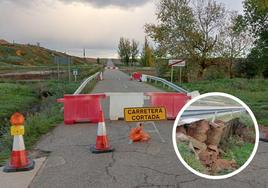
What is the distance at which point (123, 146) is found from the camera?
7.49 m

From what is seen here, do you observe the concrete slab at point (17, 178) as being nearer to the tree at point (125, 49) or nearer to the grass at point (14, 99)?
the grass at point (14, 99)

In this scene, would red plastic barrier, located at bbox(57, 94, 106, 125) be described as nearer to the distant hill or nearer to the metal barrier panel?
the metal barrier panel

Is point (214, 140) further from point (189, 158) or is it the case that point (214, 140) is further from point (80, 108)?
point (80, 108)

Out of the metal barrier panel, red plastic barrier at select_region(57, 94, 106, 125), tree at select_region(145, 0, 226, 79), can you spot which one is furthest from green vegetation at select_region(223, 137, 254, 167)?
tree at select_region(145, 0, 226, 79)

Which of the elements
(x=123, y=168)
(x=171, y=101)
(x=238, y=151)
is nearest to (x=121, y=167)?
(x=123, y=168)

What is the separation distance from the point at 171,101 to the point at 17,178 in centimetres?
658

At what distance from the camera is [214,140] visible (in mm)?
3150

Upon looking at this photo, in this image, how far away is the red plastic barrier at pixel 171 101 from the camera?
11203 mm

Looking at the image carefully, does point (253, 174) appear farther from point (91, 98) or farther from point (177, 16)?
point (177, 16)

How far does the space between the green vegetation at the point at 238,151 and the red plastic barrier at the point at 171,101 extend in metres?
7.90

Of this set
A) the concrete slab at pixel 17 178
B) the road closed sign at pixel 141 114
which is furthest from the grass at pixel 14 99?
the concrete slab at pixel 17 178

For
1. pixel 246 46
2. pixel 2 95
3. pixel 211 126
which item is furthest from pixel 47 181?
pixel 246 46

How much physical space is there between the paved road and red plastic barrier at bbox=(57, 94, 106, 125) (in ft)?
6.83

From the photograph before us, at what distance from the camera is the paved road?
5113 mm
